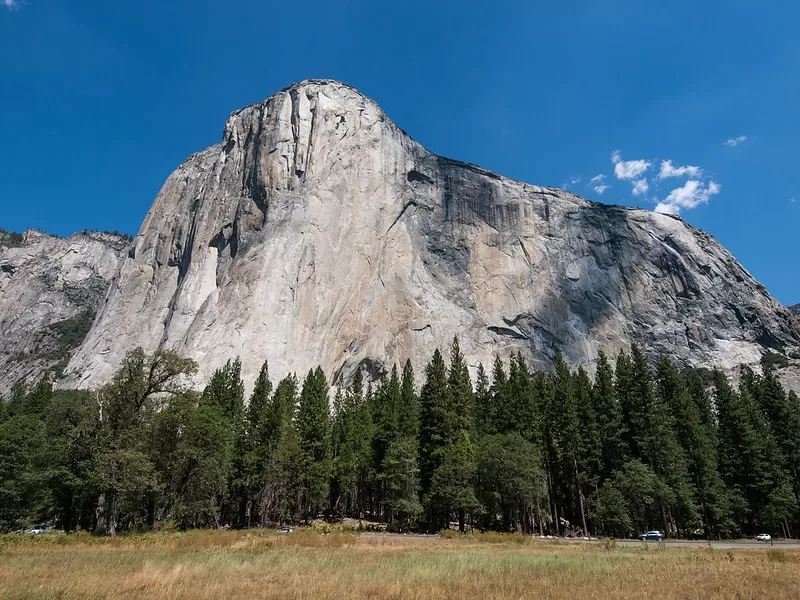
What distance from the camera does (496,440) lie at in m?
43.5

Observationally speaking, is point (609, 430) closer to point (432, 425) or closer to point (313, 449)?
point (432, 425)

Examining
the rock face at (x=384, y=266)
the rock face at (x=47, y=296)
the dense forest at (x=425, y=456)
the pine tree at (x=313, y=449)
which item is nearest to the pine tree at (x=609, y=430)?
the dense forest at (x=425, y=456)

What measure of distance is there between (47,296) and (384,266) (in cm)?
11676

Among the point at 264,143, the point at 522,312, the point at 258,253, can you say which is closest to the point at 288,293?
the point at 258,253

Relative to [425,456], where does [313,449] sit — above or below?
above

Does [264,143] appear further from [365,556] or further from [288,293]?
[365,556]

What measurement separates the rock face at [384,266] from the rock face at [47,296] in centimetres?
3997

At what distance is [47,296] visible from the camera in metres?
157

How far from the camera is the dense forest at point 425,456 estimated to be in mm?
32969

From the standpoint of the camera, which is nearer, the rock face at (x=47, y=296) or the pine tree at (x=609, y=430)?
the pine tree at (x=609, y=430)

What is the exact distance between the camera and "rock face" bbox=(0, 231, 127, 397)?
13875 cm

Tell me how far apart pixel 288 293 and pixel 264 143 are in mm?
38322

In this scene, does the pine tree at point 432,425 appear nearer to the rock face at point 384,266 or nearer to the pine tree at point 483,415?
the pine tree at point 483,415

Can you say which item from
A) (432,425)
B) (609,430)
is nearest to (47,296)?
(432,425)
